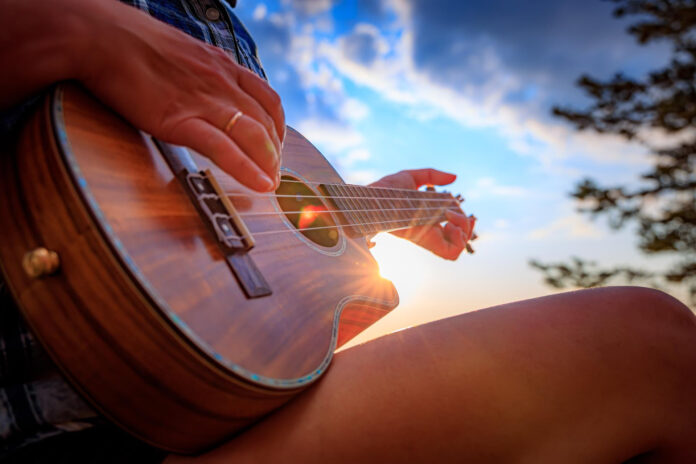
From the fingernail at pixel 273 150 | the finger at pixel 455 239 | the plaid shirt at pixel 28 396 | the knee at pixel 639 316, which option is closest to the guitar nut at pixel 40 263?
the plaid shirt at pixel 28 396

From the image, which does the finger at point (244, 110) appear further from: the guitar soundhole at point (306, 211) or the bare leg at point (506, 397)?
the bare leg at point (506, 397)

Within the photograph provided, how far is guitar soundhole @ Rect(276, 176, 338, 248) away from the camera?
43.1 inches

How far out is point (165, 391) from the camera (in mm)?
536

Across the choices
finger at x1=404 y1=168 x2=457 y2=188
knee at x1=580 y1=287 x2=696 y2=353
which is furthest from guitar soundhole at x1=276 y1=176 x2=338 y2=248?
finger at x1=404 y1=168 x2=457 y2=188

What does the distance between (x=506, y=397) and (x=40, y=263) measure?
703 millimetres

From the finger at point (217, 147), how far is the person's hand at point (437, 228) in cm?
140

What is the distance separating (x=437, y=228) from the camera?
2.21 m

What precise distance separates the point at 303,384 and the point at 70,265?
0.38 metres

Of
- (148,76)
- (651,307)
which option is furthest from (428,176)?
(148,76)

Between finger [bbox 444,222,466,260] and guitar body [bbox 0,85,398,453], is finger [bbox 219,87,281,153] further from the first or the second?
finger [bbox 444,222,466,260]

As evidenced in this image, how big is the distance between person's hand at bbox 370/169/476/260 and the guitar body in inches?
58.0

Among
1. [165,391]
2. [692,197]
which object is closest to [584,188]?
[692,197]

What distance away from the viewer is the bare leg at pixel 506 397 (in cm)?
62

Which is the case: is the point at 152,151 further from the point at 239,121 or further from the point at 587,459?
the point at 587,459
